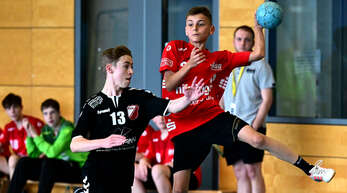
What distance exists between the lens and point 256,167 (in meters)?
5.57

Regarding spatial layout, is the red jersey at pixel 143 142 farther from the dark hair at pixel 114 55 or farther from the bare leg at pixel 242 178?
the dark hair at pixel 114 55

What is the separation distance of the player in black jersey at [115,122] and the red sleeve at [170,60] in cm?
42

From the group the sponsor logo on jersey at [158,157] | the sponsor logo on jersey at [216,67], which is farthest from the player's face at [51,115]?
the sponsor logo on jersey at [216,67]

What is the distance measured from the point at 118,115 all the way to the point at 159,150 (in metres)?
2.06

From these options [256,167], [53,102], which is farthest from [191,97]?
[53,102]

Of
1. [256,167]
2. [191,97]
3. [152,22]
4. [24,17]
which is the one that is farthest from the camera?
[24,17]

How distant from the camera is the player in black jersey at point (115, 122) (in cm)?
398

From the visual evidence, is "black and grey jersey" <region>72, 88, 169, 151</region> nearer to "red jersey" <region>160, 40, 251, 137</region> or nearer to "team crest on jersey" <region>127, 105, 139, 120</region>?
"team crest on jersey" <region>127, 105, 139, 120</region>

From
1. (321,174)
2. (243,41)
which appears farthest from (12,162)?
(321,174)

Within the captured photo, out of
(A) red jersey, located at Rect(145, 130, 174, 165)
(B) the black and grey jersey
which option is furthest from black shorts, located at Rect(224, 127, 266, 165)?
(B) the black and grey jersey

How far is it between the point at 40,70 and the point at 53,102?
1.19 m

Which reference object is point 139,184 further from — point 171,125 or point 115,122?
point 115,122

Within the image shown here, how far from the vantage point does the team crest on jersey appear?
4039mm

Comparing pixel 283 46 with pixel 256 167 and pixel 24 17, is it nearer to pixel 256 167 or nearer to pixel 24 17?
pixel 256 167
